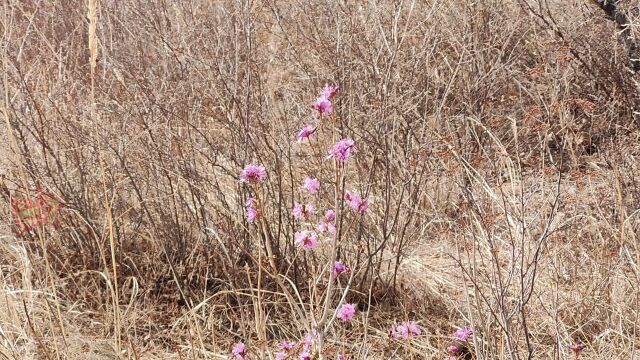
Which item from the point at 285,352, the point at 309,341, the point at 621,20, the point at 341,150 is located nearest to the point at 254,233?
the point at 285,352

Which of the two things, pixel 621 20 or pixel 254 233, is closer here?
pixel 254 233

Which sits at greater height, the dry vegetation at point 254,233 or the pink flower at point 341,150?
the pink flower at point 341,150

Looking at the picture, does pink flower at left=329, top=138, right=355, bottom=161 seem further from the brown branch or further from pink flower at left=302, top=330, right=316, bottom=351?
the brown branch

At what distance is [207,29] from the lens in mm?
4277

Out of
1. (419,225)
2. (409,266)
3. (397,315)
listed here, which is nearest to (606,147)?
(419,225)

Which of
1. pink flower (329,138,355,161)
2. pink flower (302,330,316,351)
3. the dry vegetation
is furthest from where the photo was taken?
the dry vegetation

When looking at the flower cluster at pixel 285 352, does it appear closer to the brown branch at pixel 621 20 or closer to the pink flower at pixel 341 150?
the pink flower at pixel 341 150

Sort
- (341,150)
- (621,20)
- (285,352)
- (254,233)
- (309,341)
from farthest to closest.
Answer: (621,20) < (254,233) < (285,352) < (309,341) < (341,150)

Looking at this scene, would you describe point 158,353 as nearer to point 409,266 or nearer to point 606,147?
point 409,266

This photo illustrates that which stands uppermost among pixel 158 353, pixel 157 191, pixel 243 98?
pixel 243 98

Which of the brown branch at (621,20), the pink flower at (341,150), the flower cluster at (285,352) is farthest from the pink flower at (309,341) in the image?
the brown branch at (621,20)

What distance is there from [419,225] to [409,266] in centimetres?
41

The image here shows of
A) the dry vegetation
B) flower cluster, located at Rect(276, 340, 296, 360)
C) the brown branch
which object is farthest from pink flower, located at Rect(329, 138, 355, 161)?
the brown branch

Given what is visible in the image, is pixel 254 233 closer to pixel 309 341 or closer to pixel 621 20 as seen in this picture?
pixel 309 341
